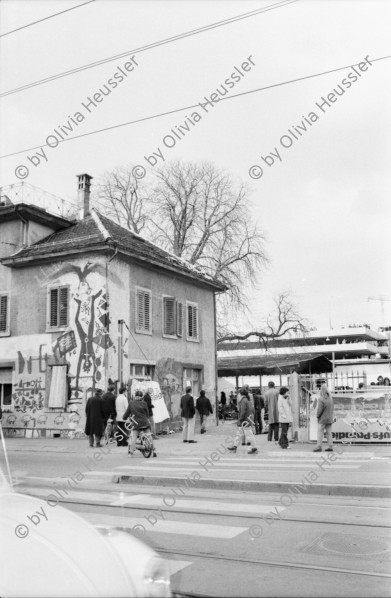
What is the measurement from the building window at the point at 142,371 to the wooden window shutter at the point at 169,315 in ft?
5.83

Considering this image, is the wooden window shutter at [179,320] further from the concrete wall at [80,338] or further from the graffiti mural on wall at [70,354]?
the graffiti mural on wall at [70,354]

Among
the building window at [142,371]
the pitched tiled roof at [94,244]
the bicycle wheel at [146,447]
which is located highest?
the pitched tiled roof at [94,244]

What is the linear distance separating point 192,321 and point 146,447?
1148 cm

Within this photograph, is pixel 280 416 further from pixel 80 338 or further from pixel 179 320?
pixel 179 320

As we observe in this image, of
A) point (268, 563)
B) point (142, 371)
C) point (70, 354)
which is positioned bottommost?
point (268, 563)

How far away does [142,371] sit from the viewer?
22078 millimetres

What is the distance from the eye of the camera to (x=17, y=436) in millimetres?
21953

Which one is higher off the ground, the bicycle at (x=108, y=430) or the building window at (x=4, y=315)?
the building window at (x=4, y=315)

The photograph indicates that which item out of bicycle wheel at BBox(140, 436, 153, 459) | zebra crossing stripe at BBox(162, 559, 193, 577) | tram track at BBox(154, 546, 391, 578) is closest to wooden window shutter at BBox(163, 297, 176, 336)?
bicycle wheel at BBox(140, 436, 153, 459)

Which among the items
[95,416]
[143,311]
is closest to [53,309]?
[143,311]

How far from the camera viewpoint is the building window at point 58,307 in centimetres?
2148

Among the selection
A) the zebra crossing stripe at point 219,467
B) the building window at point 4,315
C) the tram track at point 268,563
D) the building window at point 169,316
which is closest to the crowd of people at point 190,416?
the zebra crossing stripe at point 219,467

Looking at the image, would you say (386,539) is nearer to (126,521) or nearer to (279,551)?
(279,551)

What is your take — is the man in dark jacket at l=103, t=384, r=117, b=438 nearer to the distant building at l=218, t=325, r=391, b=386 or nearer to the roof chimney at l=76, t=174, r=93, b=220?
the distant building at l=218, t=325, r=391, b=386
